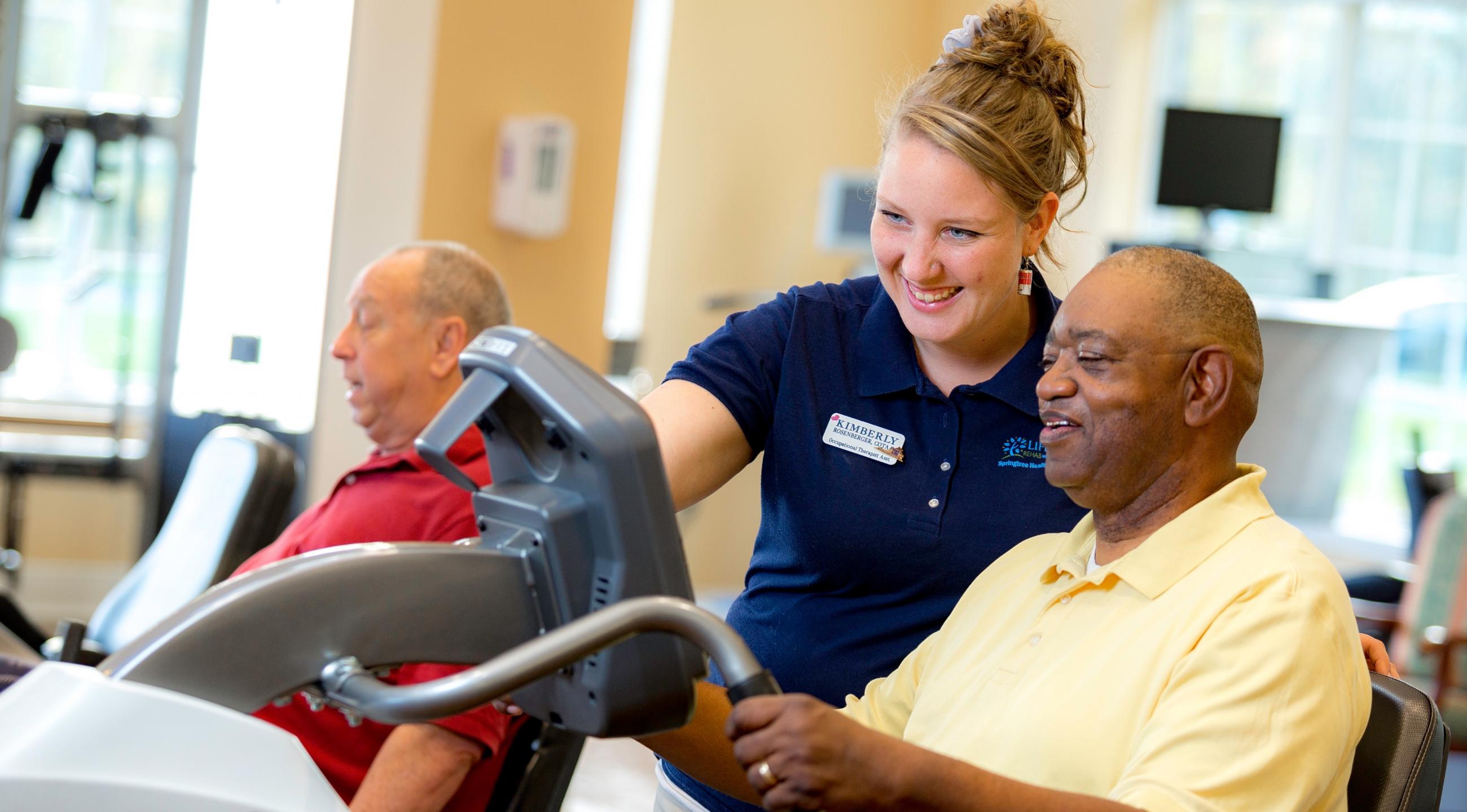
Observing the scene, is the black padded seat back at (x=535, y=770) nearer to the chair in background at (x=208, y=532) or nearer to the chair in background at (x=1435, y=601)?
the chair in background at (x=208, y=532)

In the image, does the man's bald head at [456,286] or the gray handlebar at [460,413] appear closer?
the gray handlebar at [460,413]

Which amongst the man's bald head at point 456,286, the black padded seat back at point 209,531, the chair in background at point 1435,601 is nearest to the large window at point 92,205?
the black padded seat back at point 209,531

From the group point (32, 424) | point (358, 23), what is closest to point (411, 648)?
point (358, 23)

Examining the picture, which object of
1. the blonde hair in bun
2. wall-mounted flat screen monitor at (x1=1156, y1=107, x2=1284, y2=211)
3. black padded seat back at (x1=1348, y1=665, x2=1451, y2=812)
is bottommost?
black padded seat back at (x1=1348, y1=665, x2=1451, y2=812)

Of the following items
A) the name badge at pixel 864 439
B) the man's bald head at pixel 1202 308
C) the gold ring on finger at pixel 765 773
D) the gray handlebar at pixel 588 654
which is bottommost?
the gold ring on finger at pixel 765 773

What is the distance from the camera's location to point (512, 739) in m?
1.74

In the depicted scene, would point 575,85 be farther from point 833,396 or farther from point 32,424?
point 833,396

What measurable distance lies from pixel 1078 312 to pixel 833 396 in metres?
0.42

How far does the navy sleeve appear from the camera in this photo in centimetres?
153

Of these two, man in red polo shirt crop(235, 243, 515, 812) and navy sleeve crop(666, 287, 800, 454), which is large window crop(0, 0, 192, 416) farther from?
navy sleeve crop(666, 287, 800, 454)

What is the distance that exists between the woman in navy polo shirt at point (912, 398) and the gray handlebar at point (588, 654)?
2.00 ft

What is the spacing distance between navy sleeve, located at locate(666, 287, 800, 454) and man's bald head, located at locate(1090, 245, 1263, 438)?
0.47m

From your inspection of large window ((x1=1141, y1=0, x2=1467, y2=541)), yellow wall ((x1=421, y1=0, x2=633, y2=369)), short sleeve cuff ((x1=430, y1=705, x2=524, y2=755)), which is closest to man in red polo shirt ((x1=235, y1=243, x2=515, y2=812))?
short sleeve cuff ((x1=430, y1=705, x2=524, y2=755))

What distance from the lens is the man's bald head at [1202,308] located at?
114cm
